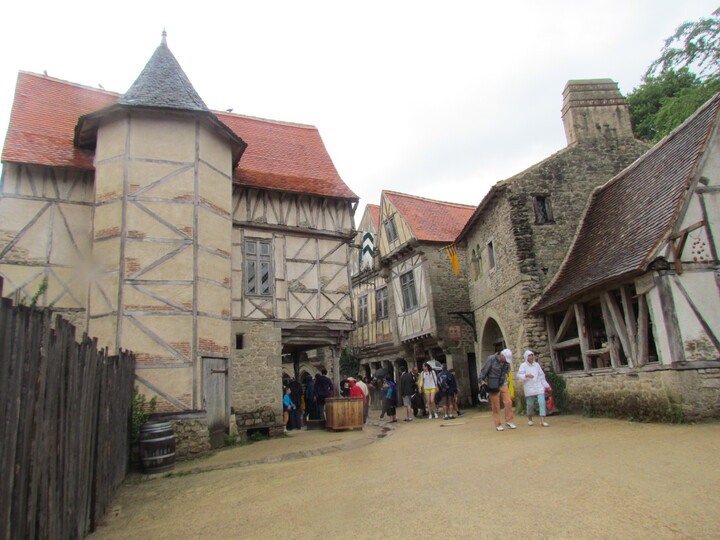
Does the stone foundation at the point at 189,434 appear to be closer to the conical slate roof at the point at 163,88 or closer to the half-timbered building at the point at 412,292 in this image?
the conical slate roof at the point at 163,88

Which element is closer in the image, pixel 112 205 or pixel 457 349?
pixel 112 205

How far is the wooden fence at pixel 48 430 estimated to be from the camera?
8.96 feet

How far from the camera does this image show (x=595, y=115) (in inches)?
509

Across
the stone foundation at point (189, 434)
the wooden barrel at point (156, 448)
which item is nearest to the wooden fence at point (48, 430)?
the wooden barrel at point (156, 448)

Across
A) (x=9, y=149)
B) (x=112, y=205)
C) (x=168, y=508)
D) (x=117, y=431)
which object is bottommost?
(x=168, y=508)

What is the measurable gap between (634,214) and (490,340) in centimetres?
692

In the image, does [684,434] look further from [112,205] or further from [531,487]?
[112,205]

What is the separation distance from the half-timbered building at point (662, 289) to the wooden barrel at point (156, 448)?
7523 millimetres

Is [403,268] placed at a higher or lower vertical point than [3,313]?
higher

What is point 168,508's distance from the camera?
4.99m

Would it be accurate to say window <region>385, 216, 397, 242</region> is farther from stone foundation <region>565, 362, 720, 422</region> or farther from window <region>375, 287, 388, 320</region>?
stone foundation <region>565, 362, 720, 422</region>

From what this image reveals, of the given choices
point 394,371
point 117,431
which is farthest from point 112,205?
point 394,371

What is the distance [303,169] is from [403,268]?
21.7 feet

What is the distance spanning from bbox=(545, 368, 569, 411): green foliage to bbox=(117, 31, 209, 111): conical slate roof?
947 centimetres
